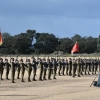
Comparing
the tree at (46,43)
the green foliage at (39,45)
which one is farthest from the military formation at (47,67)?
the tree at (46,43)

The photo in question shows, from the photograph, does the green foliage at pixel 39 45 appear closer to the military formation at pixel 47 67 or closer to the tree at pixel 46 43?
the tree at pixel 46 43

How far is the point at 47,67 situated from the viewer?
27.3 metres

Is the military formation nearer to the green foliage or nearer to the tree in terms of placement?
the green foliage

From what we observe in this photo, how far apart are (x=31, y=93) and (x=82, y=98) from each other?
8.52ft

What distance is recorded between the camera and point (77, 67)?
107ft

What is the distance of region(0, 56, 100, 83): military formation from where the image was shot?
82.4 feet

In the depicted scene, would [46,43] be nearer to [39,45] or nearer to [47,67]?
[39,45]

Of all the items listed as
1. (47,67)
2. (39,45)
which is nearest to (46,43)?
(39,45)

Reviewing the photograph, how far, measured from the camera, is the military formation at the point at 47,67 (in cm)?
2511

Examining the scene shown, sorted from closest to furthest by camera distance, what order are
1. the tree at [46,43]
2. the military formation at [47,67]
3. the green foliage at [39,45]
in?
1. the military formation at [47,67]
2. the green foliage at [39,45]
3. the tree at [46,43]

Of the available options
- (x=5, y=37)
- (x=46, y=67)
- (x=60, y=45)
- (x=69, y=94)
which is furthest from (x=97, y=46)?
(x=69, y=94)

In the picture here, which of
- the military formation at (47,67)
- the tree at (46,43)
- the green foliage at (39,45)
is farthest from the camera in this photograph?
the tree at (46,43)

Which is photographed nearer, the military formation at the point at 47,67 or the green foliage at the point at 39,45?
the military formation at the point at 47,67

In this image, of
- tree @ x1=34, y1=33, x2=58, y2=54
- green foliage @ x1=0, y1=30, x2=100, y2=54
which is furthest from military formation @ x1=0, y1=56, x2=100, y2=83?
tree @ x1=34, y1=33, x2=58, y2=54
